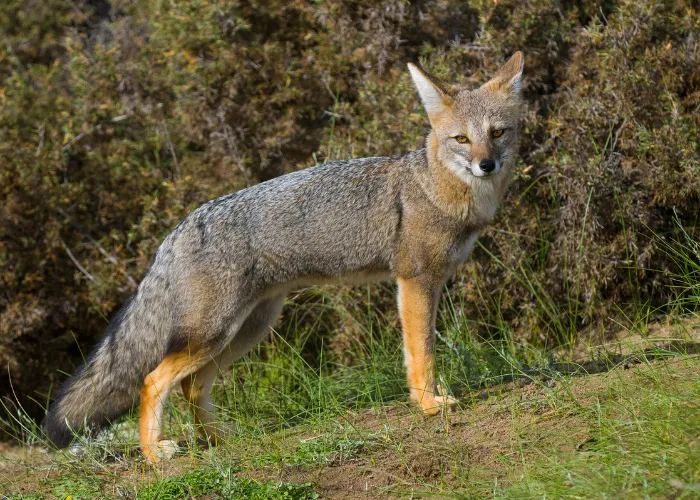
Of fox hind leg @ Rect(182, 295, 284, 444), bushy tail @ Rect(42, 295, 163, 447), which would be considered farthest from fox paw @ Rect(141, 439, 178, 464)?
bushy tail @ Rect(42, 295, 163, 447)

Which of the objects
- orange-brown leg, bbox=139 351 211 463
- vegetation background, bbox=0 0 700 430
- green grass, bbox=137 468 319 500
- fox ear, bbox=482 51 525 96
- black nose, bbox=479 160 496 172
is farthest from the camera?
vegetation background, bbox=0 0 700 430

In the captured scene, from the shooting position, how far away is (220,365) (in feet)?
17.7

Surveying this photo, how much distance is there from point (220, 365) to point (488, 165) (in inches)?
84.3

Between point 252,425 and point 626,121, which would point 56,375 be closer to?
point 252,425

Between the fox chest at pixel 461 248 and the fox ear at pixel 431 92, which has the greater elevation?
the fox ear at pixel 431 92

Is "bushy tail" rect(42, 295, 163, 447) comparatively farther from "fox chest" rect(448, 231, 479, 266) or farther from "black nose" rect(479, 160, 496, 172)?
"black nose" rect(479, 160, 496, 172)

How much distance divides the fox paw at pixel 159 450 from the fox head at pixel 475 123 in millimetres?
2358

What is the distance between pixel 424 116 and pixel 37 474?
3828mm

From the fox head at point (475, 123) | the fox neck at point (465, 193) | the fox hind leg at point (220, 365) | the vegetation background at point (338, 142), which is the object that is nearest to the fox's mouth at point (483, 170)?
the fox head at point (475, 123)

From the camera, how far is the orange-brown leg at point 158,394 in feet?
16.1

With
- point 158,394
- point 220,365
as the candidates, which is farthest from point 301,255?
point 158,394

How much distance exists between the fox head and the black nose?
0.8 inches

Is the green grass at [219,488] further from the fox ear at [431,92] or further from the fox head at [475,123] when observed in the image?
the fox ear at [431,92]

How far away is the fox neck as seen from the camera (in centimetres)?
510
